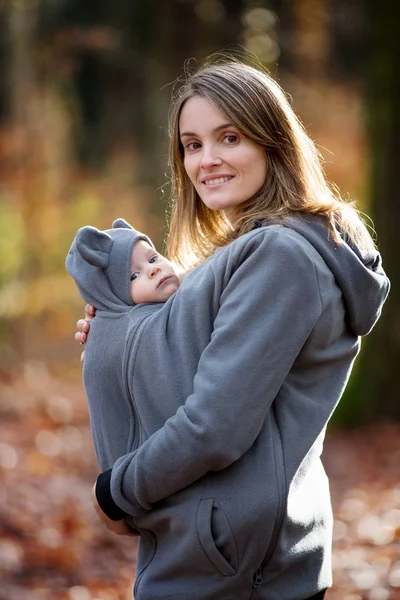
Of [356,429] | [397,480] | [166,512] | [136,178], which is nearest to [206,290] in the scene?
[166,512]

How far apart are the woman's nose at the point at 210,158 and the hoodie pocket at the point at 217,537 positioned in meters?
0.93

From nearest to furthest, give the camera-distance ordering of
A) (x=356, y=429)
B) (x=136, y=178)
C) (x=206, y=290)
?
1. (x=206, y=290)
2. (x=356, y=429)
3. (x=136, y=178)

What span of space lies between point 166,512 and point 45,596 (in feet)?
8.33

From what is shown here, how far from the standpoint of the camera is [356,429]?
27.8ft

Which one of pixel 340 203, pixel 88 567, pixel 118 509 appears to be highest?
pixel 340 203

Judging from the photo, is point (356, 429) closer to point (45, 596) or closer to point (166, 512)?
point (45, 596)

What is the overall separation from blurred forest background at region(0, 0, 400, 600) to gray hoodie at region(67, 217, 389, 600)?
89 cm

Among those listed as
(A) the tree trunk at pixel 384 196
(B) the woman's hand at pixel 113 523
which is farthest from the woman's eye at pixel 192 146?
(A) the tree trunk at pixel 384 196

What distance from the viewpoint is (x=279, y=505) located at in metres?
2.16

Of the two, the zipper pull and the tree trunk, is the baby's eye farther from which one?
the tree trunk

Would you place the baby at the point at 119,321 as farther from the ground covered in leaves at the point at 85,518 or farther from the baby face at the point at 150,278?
the ground covered in leaves at the point at 85,518

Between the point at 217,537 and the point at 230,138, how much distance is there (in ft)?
3.57

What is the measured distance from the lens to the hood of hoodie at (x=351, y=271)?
2230mm

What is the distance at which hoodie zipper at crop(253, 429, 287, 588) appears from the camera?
2166 mm
